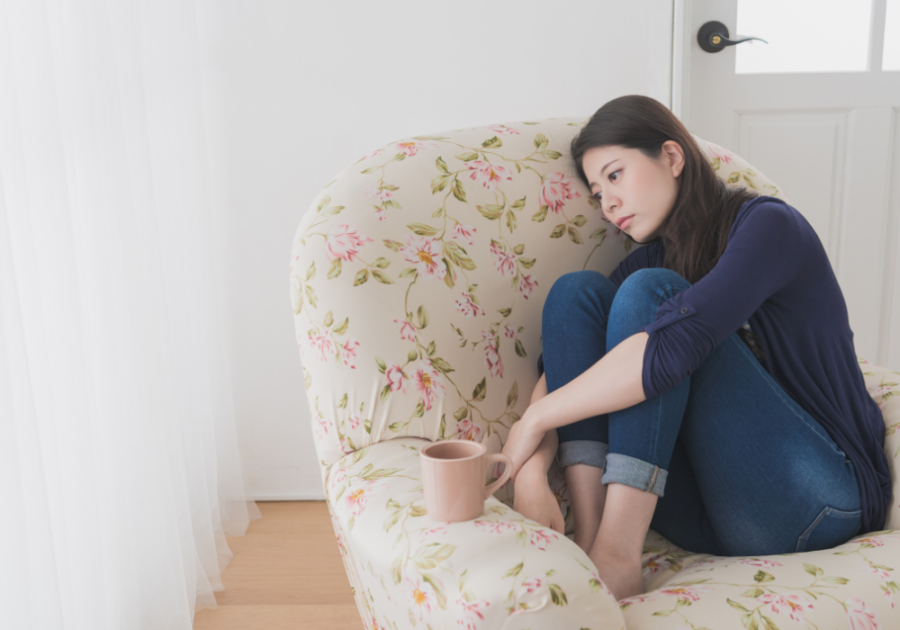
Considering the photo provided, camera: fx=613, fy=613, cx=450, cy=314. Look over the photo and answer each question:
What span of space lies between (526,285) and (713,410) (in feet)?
1.17

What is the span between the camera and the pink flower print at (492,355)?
97 cm

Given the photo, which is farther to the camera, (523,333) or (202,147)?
(202,147)

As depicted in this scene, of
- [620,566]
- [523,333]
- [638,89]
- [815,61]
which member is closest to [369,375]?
[523,333]

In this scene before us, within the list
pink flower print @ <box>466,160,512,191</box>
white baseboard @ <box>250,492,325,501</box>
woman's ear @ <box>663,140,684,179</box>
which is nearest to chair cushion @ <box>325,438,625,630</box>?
pink flower print @ <box>466,160,512,191</box>

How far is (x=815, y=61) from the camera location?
1.74 meters

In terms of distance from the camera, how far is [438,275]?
94cm

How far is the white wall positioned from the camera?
1605 mm

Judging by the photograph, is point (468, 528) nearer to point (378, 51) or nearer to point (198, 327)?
point (198, 327)

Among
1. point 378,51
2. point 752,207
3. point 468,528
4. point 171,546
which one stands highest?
point 378,51

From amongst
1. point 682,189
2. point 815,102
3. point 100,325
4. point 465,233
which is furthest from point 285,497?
point 815,102

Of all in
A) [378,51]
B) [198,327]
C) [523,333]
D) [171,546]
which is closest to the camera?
[523,333]

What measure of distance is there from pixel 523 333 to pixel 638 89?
100 cm

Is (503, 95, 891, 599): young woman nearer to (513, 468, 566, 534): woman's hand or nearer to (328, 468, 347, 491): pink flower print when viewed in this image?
(513, 468, 566, 534): woman's hand

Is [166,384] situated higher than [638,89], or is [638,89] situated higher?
[638,89]
